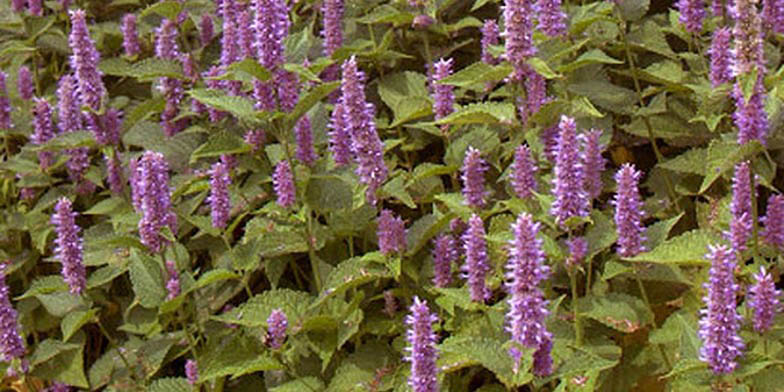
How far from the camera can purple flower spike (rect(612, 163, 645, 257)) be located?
11.0 feet

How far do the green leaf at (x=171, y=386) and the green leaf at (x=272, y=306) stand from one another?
35cm

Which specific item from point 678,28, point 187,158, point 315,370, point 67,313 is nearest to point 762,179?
point 678,28

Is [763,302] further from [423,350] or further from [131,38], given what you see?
[131,38]

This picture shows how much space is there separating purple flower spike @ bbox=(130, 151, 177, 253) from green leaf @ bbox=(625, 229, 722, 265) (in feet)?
5.10

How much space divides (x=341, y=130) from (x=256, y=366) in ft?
2.76

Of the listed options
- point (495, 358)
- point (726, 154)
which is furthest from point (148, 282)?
point (726, 154)

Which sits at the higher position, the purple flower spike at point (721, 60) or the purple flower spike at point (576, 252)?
the purple flower spike at point (721, 60)

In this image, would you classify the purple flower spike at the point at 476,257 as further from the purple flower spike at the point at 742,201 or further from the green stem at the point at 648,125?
the green stem at the point at 648,125

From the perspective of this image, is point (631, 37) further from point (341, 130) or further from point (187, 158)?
point (187, 158)

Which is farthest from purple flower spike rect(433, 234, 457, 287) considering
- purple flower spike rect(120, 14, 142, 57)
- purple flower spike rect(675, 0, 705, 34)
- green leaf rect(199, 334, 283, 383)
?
purple flower spike rect(120, 14, 142, 57)

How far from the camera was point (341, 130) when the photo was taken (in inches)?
160

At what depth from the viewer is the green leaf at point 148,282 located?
424cm

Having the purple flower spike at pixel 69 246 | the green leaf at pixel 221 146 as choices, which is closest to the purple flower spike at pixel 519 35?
the green leaf at pixel 221 146

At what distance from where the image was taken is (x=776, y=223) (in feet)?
11.6
